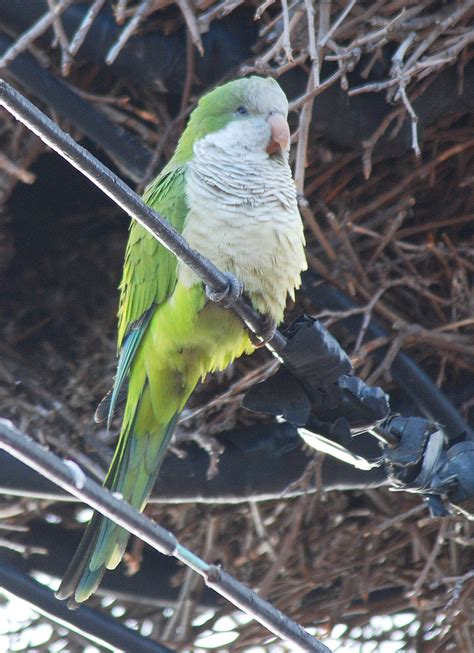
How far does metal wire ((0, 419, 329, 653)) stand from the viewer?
123 centimetres

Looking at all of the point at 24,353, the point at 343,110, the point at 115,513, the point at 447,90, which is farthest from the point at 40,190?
the point at 115,513

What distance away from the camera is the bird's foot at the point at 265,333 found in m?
1.91

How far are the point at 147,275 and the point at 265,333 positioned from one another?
1.50 ft

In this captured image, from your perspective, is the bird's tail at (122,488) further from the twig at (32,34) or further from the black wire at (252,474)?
the twig at (32,34)

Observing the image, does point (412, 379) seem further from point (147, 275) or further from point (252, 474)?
point (147, 275)

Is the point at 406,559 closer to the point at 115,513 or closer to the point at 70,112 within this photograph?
the point at 70,112

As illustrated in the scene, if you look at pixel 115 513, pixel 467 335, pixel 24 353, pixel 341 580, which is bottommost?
pixel 115 513

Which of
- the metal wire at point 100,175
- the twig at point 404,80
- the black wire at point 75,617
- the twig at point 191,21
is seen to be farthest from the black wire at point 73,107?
the black wire at point 75,617

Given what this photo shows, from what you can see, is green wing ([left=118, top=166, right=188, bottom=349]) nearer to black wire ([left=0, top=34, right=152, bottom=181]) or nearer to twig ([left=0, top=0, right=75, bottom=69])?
black wire ([left=0, top=34, right=152, bottom=181])

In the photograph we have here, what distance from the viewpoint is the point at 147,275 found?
231cm

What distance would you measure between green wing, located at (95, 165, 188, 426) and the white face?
116 mm

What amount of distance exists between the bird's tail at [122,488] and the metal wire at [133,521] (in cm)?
54

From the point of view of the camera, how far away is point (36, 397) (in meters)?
2.63

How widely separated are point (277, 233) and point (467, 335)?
66cm
